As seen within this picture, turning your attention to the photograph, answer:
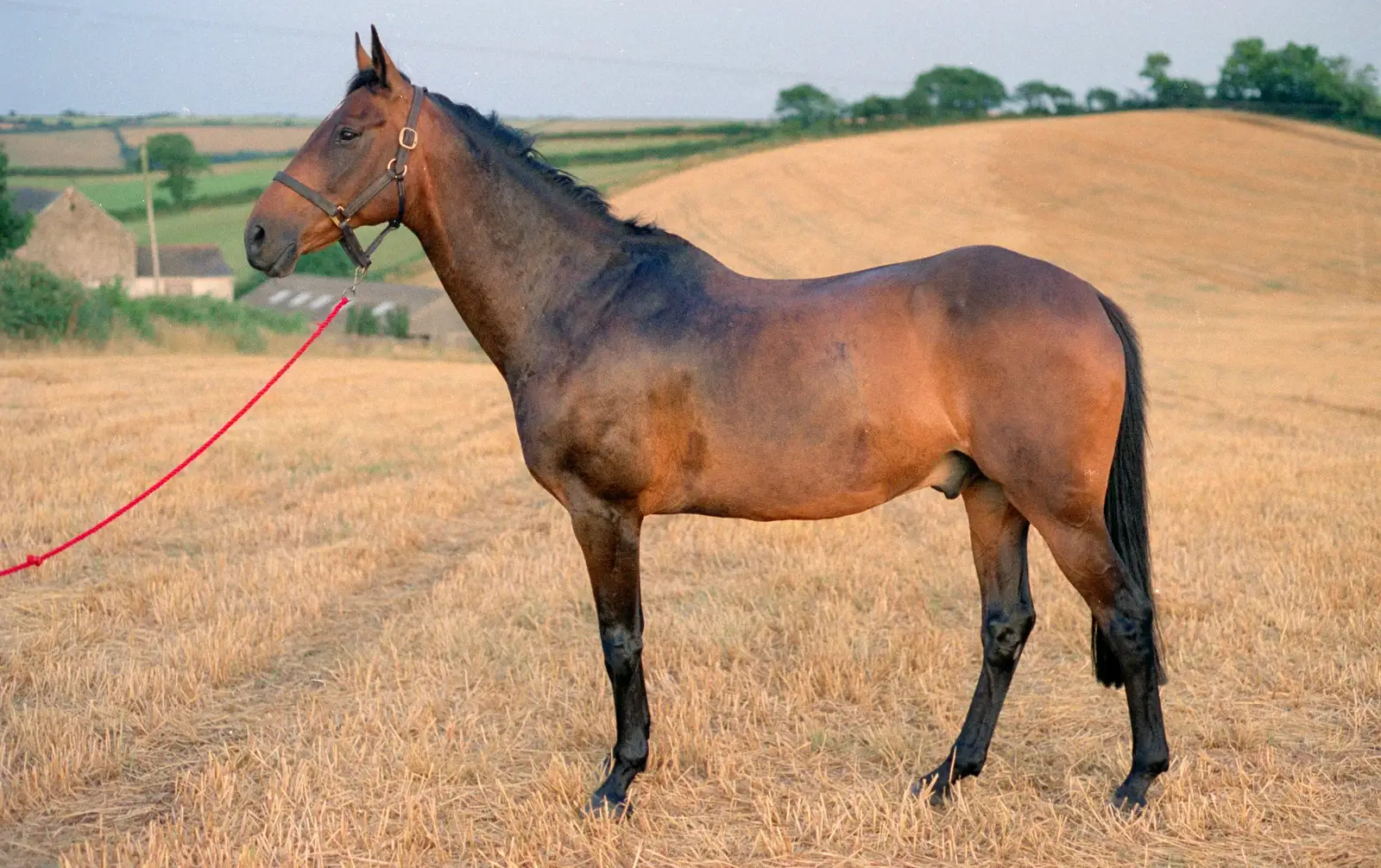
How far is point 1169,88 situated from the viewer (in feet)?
172

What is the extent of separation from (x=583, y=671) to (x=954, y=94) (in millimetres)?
53789

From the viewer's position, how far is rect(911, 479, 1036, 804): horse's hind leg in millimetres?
4707

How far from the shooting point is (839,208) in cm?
Result: 4050

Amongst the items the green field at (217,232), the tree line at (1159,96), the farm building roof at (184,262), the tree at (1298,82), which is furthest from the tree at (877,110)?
the farm building roof at (184,262)

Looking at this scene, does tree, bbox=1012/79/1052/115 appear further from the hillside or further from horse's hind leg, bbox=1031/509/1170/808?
horse's hind leg, bbox=1031/509/1170/808

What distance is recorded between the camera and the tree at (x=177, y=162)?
54.2 m

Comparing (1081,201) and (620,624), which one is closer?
(620,624)

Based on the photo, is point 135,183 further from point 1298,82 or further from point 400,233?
point 1298,82

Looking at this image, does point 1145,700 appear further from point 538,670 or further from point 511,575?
point 511,575

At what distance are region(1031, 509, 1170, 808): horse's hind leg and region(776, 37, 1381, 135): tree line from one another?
50.4 meters

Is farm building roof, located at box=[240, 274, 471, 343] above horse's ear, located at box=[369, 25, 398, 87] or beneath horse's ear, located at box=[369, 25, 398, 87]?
beneath

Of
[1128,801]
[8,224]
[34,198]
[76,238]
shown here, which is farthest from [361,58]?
[76,238]

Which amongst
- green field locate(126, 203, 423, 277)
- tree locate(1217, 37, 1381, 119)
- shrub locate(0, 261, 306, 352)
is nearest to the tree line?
tree locate(1217, 37, 1381, 119)

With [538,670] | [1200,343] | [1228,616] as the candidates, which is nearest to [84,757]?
[538,670]
